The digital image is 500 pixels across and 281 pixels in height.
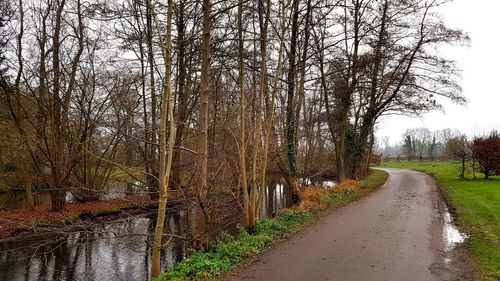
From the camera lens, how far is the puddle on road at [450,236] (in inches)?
325

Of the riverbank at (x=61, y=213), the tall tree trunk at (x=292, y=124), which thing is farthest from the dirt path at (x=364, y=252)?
the riverbank at (x=61, y=213)

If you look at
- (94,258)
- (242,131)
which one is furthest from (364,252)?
(94,258)

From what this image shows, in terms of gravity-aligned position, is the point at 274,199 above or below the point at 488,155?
below

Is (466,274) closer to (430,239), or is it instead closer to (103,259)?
(430,239)

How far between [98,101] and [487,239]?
18677mm

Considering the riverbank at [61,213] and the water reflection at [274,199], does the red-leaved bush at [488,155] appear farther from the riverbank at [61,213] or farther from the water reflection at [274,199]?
the riverbank at [61,213]

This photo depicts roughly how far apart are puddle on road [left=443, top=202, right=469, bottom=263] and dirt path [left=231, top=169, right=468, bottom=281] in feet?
0.47

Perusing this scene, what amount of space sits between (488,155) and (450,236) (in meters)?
18.3

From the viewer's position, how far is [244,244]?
8.27 metres

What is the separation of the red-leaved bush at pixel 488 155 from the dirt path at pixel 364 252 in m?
→ 15.3

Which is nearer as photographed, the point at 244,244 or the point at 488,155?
the point at 244,244

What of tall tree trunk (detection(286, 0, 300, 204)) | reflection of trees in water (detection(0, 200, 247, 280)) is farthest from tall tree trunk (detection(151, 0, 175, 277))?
tall tree trunk (detection(286, 0, 300, 204))

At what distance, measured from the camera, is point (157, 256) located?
22.0ft

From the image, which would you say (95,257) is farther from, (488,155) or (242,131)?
(488,155)
